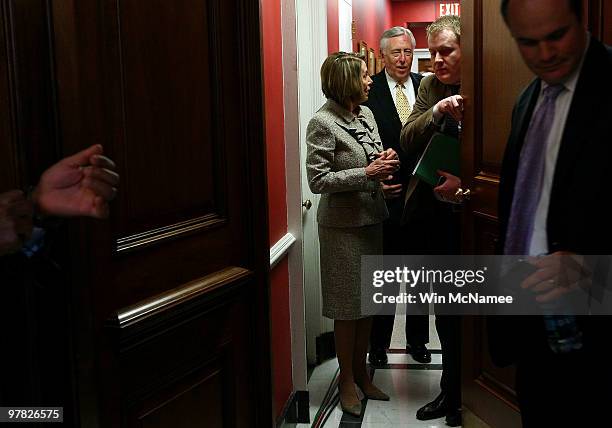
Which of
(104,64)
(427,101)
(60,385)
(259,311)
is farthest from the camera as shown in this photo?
(427,101)

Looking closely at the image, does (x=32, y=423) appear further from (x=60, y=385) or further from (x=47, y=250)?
(x=47, y=250)

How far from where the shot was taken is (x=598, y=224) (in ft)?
4.26

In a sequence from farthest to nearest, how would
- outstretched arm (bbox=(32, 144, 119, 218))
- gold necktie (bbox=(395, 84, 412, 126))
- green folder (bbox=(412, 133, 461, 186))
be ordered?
gold necktie (bbox=(395, 84, 412, 126)), green folder (bbox=(412, 133, 461, 186)), outstretched arm (bbox=(32, 144, 119, 218))

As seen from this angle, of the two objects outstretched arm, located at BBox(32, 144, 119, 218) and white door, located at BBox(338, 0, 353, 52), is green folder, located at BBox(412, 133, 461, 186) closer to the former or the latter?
outstretched arm, located at BBox(32, 144, 119, 218)

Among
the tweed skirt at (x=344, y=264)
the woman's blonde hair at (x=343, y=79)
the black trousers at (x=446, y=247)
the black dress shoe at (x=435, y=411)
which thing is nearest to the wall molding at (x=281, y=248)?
the tweed skirt at (x=344, y=264)

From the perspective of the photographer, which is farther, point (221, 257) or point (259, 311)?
point (259, 311)

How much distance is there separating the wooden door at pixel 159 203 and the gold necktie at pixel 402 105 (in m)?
2.07

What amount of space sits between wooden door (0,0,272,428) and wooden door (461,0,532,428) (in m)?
0.61

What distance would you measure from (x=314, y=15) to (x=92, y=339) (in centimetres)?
298

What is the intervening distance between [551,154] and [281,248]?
188cm

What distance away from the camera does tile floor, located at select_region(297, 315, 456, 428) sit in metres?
3.39

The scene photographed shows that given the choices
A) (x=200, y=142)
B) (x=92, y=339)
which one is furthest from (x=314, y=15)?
(x=92, y=339)

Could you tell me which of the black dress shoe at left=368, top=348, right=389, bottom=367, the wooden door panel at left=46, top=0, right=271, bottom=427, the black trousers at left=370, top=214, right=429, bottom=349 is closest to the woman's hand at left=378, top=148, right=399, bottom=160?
the black trousers at left=370, top=214, right=429, bottom=349

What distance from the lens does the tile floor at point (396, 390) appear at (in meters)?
3.39
